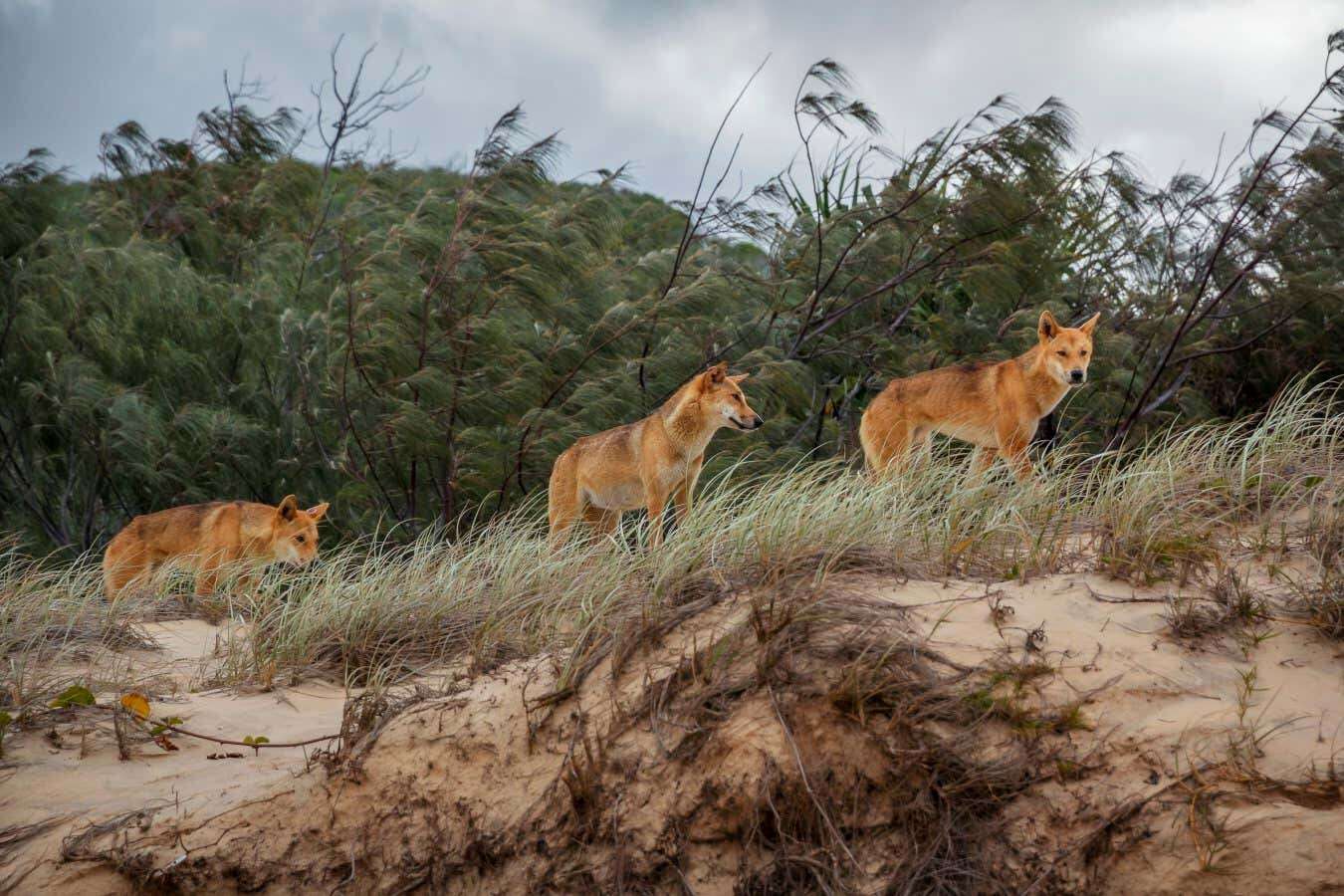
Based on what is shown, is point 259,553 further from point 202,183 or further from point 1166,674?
point 202,183

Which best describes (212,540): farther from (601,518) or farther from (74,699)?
(74,699)

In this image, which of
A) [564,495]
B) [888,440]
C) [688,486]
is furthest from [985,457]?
[564,495]

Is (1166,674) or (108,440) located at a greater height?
(108,440)

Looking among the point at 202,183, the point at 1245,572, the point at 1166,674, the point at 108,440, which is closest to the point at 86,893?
the point at 1166,674

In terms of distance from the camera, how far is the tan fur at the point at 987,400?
8.55 metres

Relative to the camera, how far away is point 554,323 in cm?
1166

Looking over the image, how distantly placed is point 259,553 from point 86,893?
433cm

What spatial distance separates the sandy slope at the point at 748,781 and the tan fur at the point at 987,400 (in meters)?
3.66

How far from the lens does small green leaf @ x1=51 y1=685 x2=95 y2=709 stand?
5.90 m

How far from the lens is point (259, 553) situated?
9.07 m

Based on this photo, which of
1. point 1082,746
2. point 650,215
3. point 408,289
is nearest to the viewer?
point 1082,746

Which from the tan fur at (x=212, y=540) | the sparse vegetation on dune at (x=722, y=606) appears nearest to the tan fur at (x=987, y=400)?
the sparse vegetation on dune at (x=722, y=606)

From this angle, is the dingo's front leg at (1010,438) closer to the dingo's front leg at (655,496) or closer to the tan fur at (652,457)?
the tan fur at (652,457)

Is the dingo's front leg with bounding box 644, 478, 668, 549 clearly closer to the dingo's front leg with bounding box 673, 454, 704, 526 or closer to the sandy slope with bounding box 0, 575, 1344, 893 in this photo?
the dingo's front leg with bounding box 673, 454, 704, 526
